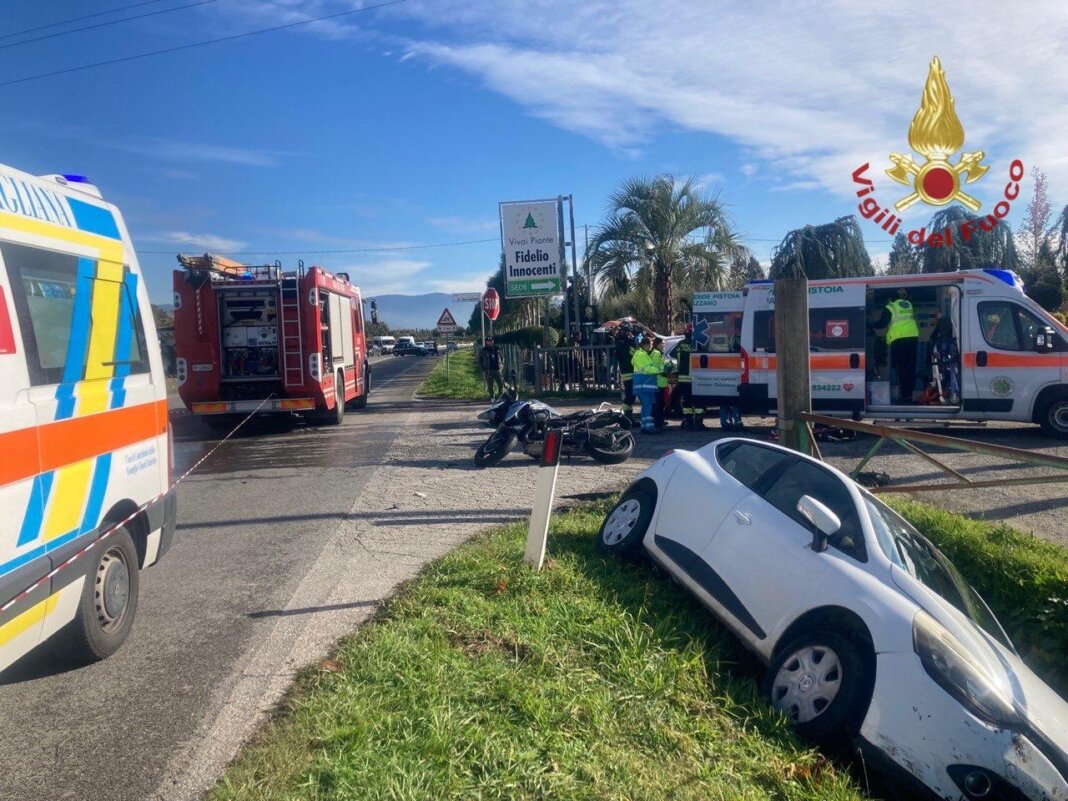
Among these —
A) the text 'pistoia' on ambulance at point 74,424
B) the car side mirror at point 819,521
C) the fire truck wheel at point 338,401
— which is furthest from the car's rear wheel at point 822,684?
the fire truck wheel at point 338,401

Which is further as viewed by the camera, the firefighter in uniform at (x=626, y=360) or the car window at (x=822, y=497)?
the firefighter in uniform at (x=626, y=360)

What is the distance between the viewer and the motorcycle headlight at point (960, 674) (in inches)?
153

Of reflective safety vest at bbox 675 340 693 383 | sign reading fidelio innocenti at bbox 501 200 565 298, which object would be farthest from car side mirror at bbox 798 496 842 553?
sign reading fidelio innocenti at bbox 501 200 565 298

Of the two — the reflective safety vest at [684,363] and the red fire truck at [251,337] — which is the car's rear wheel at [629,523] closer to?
the reflective safety vest at [684,363]

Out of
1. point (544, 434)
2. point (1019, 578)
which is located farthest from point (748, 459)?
point (544, 434)

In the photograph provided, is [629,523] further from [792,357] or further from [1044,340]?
[1044,340]

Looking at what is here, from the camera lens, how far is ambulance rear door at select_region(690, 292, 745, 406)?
14.3m

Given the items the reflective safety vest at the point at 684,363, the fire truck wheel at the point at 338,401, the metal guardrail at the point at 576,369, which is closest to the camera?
the reflective safety vest at the point at 684,363

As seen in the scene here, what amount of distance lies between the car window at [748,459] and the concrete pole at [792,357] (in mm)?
1718

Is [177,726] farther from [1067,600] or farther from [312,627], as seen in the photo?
[1067,600]

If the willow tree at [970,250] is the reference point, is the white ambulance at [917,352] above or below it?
below

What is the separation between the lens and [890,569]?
14.8ft

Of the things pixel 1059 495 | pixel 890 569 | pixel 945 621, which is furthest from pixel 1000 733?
pixel 1059 495

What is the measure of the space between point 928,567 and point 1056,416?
9645 millimetres
